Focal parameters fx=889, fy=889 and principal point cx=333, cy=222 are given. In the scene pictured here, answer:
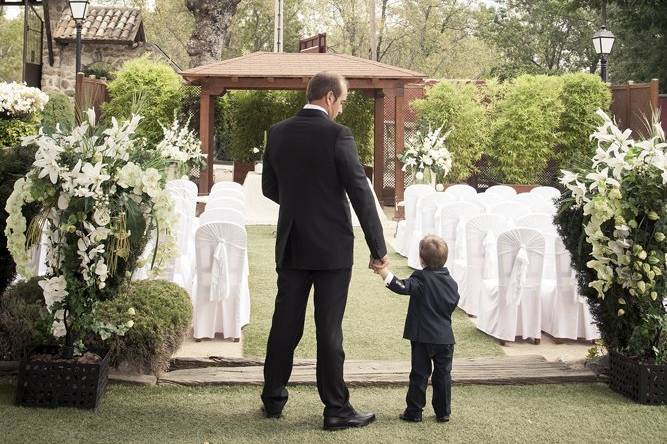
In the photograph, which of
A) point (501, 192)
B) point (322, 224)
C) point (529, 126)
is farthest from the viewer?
point (529, 126)

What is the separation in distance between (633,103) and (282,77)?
834cm

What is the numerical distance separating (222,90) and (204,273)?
12.1 metres

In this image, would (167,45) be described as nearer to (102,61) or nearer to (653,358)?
(102,61)

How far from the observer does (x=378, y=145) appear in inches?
810

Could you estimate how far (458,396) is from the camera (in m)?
5.57

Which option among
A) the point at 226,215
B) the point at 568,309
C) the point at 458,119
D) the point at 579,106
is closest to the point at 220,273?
the point at 226,215

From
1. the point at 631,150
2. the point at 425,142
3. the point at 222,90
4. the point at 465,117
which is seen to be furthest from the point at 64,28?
the point at 631,150

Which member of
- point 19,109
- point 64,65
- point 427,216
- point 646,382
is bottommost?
point 646,382

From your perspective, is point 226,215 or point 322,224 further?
point 226,215

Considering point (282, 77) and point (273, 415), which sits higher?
point (282, 77)

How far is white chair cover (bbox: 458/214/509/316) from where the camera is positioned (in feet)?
27.1

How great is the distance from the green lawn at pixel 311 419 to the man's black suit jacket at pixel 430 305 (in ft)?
1.63

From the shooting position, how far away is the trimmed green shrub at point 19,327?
5.39 m

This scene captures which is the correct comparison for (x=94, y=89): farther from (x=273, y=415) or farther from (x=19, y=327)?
(x=273, y=415)
